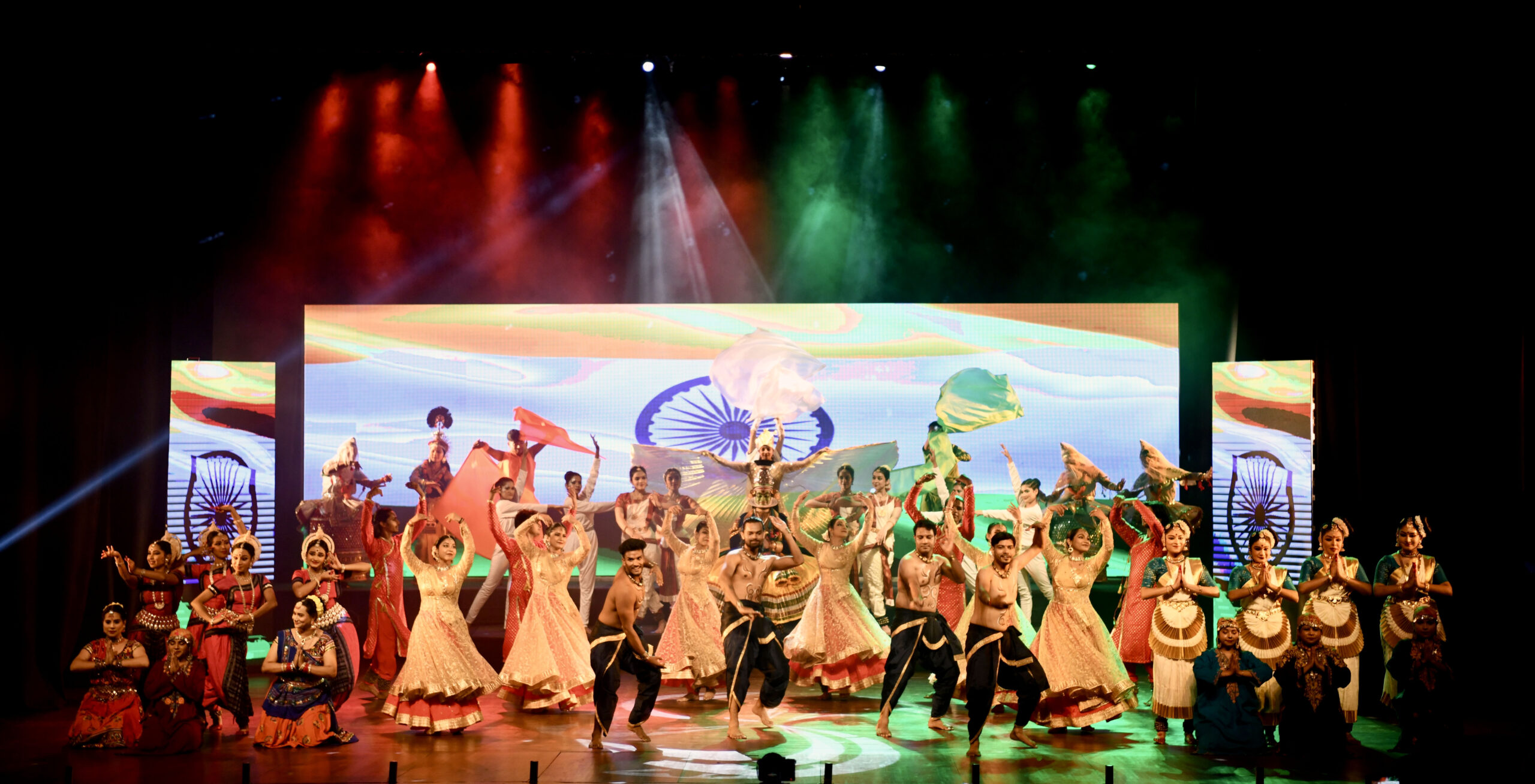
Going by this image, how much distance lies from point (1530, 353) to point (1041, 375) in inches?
138

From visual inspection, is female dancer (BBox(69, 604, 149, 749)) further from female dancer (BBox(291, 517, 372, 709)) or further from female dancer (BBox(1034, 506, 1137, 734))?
female dancer (BBox(1034, 506, 1137, 734))

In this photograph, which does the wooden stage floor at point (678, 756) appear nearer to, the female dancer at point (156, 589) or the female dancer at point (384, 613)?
the female dancer at point (156, 589)

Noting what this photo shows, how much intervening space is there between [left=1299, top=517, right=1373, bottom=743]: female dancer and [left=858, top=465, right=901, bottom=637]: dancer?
9.02 ft

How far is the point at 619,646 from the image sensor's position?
6.16 metres

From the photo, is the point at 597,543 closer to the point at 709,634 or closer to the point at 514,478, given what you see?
the point at 514,478

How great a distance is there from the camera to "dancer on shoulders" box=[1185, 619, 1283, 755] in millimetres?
6258

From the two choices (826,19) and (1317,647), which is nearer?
(1317,647)

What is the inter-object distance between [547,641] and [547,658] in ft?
0.33

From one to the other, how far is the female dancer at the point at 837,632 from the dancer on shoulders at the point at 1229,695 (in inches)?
84.8

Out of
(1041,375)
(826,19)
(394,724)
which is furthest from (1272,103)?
(394,724)

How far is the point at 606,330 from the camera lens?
10008mm

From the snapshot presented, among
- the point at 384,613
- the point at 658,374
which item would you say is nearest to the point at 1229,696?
the point at 658,374

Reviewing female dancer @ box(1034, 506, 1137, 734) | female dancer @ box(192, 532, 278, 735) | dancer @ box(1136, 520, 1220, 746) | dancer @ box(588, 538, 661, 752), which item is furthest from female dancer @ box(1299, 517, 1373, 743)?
female dancer @ box(192, 532, 278, 735)

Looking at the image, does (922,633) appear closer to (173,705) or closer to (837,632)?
(837,632)
